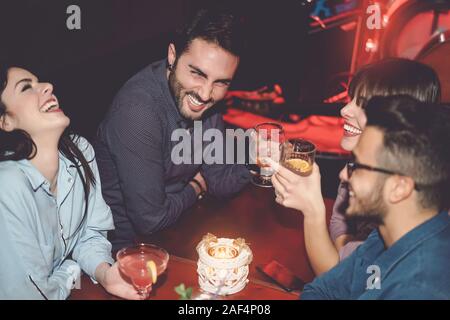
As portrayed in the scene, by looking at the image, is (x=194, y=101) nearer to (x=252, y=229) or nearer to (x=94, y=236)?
(x=252, y=229)

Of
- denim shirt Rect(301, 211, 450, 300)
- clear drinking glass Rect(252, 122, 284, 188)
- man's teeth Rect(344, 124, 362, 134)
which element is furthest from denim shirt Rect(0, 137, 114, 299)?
man's teeth Rect(344, 124, 362, 134)

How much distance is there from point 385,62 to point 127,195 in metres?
1.73

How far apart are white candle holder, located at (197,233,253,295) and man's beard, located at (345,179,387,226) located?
0.54 meters

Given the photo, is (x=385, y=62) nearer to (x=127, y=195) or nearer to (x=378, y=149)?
(x=378, y=149)

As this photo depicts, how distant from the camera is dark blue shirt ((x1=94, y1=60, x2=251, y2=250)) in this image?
244cm

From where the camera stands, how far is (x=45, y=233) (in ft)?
6.77

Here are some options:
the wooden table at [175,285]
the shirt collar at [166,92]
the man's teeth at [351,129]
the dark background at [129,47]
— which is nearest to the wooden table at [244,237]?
the wooden table at [175,285]

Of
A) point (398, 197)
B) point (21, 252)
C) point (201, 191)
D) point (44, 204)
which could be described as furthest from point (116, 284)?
point (398, 197)

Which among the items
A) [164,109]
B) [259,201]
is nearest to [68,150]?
[164,109]

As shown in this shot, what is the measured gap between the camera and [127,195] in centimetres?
249

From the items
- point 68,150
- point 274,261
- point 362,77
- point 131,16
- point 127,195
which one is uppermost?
point 131,16

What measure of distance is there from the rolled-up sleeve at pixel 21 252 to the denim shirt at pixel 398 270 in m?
1.17

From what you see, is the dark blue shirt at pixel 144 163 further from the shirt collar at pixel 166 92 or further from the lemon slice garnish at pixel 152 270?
the lemon slice garnish at pixel 152 270

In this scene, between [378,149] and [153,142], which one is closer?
[378,149]
